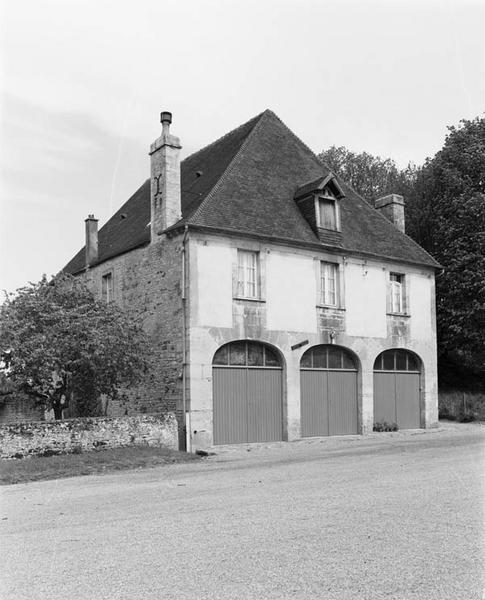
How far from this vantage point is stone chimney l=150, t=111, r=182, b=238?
21.5 metres

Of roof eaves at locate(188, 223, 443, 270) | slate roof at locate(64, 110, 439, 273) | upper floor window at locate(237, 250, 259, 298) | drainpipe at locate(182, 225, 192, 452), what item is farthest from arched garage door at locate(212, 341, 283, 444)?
slate roof at locate(64, 110, 439, 273)

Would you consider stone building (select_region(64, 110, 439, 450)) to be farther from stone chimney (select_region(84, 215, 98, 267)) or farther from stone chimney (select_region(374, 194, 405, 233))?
stone chimney (select_region(374, 194, 405, 233))

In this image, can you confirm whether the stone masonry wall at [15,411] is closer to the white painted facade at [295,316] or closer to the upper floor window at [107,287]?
the upper floor window at [107,287]

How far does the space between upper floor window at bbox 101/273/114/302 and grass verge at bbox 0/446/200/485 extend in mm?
9343

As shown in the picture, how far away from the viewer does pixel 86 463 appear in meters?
15.1

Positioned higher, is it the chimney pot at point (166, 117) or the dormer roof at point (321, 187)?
the chimney pot at point (166, 117)

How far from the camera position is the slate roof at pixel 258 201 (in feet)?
Result: 71.2

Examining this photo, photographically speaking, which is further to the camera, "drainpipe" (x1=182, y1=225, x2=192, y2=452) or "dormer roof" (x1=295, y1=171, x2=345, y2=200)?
"dormer roof" (x1=295, y1=171, x2=345, y2=200)

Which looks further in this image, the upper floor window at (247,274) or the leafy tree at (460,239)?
the leafy tree at (460,239)

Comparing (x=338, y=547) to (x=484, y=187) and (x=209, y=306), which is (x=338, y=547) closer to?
(x=209, y=306)

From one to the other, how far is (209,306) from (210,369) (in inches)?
71.8

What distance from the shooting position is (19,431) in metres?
15.5

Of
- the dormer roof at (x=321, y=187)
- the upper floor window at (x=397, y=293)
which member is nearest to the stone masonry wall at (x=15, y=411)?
the dormer roof at (x=321, y=187)

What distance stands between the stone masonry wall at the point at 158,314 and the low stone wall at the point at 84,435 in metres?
2.24
